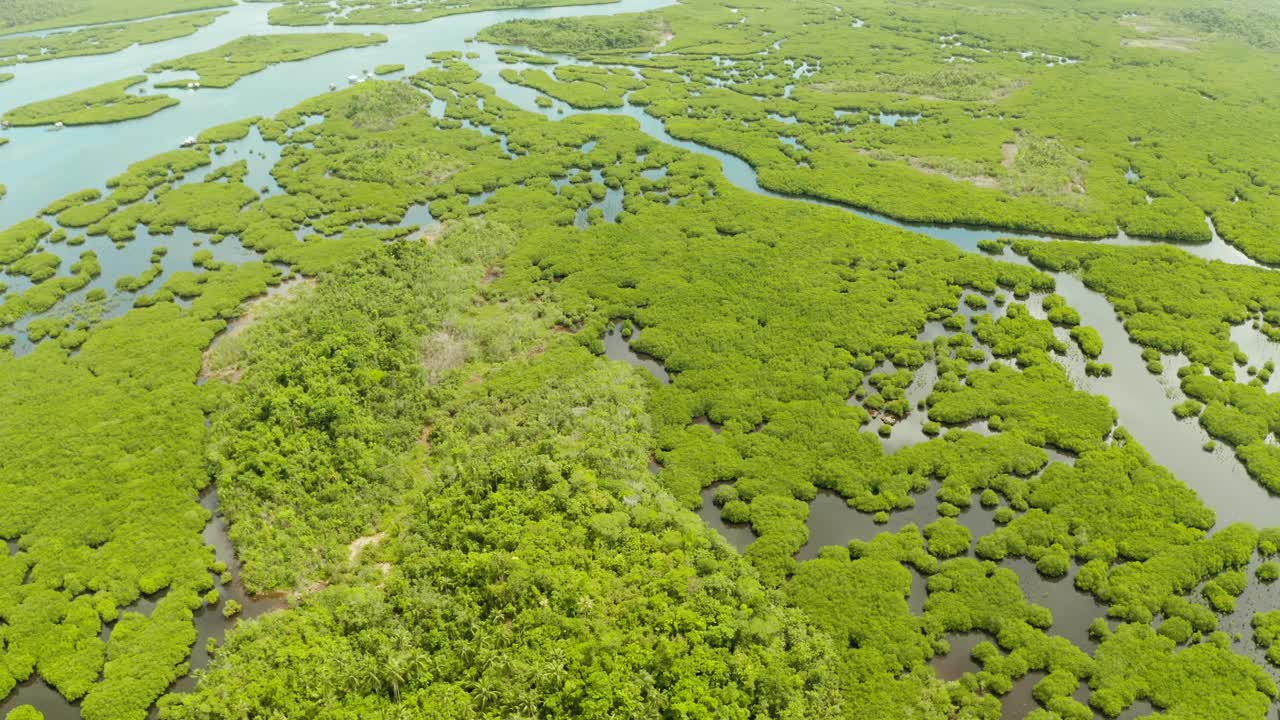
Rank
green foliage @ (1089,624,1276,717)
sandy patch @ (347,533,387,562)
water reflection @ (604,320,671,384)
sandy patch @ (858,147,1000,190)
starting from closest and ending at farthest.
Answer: green foliage @ (1089,624,1276,717), sandy patch @ (347,533,387,562), water reflection @ (604,320,671,384), sandy patch @ (858,147,1000,190)

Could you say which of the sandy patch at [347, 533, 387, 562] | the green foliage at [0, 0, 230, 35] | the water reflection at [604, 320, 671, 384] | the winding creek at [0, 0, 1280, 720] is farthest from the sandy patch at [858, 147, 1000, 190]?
the green foliage at [0, 0, 230, 35]

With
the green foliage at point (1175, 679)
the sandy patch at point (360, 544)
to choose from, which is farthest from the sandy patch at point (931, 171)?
the sandy patch at point (360, 544)

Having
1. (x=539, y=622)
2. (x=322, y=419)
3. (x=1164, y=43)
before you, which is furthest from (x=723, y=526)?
(x=1164, y=43)

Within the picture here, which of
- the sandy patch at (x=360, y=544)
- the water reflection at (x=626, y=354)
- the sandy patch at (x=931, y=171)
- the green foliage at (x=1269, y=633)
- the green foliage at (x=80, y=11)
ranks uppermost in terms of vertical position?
the green foliage at (x=80, y=11)

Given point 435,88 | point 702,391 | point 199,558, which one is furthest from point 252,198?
point 702,391

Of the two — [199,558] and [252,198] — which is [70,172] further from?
[199,558]

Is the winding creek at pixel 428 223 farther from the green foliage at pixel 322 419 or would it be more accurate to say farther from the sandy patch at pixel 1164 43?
the sandy patch at pixel 1164 43

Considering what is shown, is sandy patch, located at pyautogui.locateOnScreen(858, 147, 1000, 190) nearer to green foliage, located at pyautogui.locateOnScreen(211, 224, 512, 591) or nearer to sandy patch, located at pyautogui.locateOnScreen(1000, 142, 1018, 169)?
sandy patch, located at pyautogui.locateOnScreen(1000, 142, 1018, 169)

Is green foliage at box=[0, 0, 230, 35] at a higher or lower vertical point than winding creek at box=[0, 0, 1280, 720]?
higher
